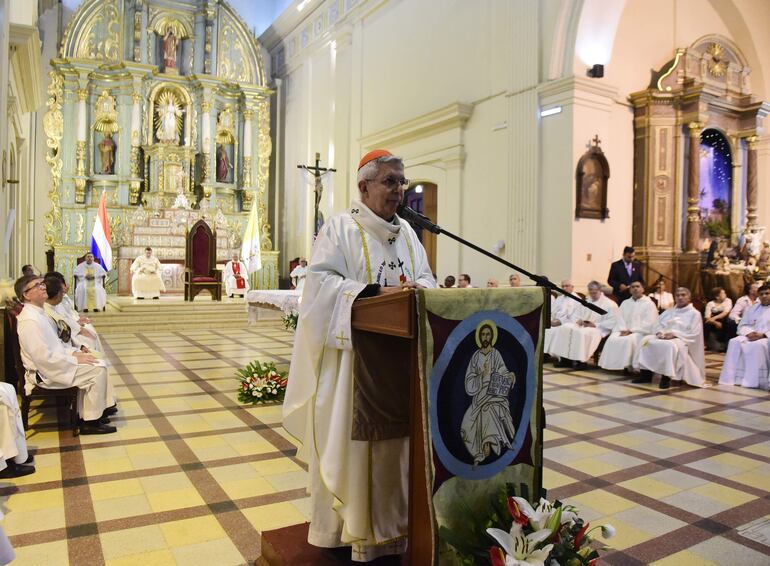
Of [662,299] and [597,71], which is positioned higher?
[597,71]

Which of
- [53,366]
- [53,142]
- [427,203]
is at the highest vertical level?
[53,142]

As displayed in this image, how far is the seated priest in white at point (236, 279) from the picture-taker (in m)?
16.5

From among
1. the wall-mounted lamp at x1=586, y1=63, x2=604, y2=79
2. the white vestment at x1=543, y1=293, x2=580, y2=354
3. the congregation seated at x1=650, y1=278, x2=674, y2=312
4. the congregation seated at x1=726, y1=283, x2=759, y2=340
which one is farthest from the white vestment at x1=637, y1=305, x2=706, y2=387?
the wall-mounted lamp at x1=586, y1=63, x2=604, y2=79

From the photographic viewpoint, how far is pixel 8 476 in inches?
152

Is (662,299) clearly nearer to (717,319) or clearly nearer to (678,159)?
(717,319)

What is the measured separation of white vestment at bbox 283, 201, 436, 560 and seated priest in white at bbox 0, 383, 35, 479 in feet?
6.99

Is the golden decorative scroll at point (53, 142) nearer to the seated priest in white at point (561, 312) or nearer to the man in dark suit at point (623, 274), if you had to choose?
the seated priest in white at point (561, 312)

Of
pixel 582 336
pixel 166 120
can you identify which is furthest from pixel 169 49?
pixel 582 336

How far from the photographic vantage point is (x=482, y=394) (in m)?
2.12

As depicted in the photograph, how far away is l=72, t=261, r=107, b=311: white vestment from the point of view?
13391 mm

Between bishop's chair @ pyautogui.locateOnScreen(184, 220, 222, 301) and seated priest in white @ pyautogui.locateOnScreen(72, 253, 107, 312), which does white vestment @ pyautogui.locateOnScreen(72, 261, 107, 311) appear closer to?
seated priest in white @ pyautogui.locateOnScreen(72, 253, 107, 312)

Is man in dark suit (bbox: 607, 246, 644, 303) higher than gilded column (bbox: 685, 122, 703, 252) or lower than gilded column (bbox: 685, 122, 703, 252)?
lower

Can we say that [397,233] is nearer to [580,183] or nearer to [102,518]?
[102,518]

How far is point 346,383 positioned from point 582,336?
6.74 metres
